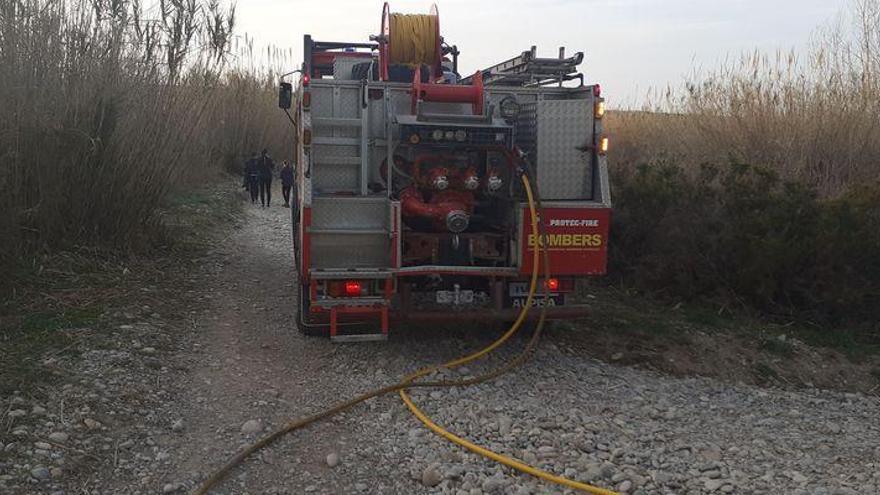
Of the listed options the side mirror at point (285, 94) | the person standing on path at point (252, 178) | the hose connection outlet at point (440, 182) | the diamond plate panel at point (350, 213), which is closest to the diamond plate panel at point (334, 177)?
the diamond plate panel at point (350, 213)

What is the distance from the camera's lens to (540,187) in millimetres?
6676

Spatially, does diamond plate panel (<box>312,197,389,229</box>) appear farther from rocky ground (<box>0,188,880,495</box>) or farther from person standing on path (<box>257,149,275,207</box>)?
person standing on path (<box>257,149,275,207</box>)

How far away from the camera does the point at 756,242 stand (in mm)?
8211

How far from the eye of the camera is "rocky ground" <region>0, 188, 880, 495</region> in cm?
422

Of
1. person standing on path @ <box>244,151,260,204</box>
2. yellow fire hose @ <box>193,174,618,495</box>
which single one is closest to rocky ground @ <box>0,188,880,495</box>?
yellow fire hose @ <box>193,174,618,495</box>

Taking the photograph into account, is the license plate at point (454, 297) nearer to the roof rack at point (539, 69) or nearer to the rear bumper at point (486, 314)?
the rear bumper at point (486, 314)

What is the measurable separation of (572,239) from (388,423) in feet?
7.94

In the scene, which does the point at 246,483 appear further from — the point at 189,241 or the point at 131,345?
the point at 189,241

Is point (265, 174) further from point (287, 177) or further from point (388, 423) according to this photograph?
point (388, 423)

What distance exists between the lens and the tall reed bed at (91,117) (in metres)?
7.43

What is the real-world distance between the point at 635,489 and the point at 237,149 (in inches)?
871

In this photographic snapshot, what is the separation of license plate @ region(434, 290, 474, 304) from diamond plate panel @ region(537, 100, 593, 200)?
3.67 feet

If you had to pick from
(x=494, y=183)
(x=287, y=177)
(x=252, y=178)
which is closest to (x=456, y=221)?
(x=494, y=183)

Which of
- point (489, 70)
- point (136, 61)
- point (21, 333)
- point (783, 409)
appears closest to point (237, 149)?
point (136, 61)
